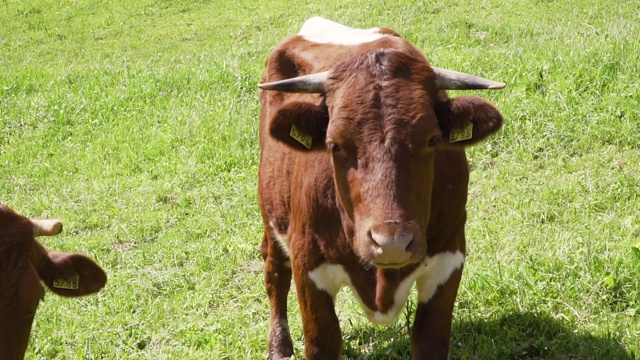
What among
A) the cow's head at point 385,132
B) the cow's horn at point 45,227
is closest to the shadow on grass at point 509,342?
the cow's head at point 385,132

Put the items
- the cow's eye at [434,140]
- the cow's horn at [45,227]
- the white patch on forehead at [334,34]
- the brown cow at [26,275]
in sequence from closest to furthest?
the brown cow at [26,275] → the cow's eye at [434,140] → the cow's horn at [45,227] → the white patch on forehead at [334,34]

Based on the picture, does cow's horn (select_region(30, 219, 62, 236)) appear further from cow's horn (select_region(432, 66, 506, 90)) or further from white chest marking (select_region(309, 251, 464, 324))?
cow's horn (select_region(432, 66, 506, 90))

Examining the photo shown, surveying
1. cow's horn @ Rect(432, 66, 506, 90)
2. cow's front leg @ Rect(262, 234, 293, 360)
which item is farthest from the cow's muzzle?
cow's front leg @ Rect(262, 234, 293, 360)

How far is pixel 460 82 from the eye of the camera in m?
4.48

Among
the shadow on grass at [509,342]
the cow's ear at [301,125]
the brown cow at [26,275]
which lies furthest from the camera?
the shadow on grass at [509,342]

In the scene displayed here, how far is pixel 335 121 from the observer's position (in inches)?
172

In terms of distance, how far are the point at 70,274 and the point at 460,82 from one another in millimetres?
2196

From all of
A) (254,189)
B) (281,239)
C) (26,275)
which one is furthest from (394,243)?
(254,189)

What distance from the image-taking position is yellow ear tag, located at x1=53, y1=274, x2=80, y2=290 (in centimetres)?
472

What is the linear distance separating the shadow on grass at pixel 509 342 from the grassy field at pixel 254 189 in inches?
0.5

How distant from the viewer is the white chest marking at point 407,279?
4.76m

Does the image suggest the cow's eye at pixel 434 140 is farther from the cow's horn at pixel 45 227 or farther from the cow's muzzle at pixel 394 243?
the cow's horn at pixel 45 227

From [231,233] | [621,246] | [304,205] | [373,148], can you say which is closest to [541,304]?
[621,246]

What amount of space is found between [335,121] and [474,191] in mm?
3497
